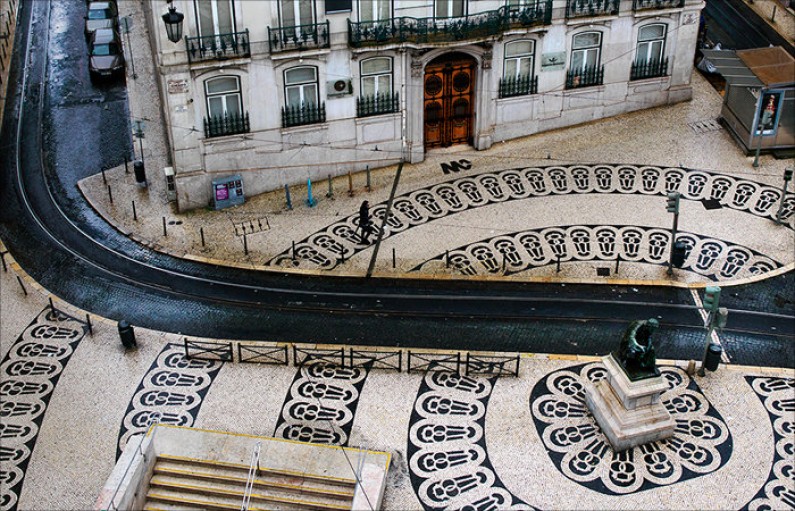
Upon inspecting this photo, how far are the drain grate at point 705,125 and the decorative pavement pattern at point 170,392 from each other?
71.1ft

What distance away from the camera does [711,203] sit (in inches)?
1303

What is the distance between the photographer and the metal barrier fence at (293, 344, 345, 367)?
2614cm

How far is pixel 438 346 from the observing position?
2695cm

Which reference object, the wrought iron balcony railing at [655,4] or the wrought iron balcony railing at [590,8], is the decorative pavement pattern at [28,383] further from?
the wrought iron balcony railing at [655,4]

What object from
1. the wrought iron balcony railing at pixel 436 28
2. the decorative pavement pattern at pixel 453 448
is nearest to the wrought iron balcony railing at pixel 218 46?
the wrought iron balcony railing at pixel 436 28

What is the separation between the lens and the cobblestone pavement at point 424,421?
2242 cm

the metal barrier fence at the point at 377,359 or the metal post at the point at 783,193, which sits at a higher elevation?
A: the metal post at the point at 783,193

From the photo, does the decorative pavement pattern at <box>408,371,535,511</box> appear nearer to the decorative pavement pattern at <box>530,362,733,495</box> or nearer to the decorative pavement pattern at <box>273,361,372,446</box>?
the decorative pavement pattern at <box>530,362,733,495</box>

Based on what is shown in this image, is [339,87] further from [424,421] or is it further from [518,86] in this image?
[424,421]

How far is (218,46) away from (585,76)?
567 inches

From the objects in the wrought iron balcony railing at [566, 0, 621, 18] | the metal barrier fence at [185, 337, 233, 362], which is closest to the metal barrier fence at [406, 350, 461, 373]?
the metal barrier fence at [185, 337, 233, 362]

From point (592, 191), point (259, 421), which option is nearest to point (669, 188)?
point (592, 191)

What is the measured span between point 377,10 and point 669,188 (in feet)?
40.0

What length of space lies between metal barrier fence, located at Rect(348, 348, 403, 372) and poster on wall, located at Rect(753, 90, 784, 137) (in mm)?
16984
